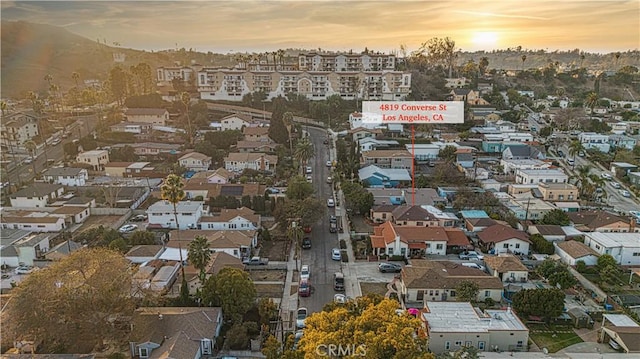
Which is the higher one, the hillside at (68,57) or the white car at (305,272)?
the hillside at (68,57)

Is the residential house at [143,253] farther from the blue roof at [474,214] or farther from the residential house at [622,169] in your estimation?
the residential house at [622,169]

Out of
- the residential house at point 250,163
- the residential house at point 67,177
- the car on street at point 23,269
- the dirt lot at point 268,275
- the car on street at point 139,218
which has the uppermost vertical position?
the residential house at point 250,163

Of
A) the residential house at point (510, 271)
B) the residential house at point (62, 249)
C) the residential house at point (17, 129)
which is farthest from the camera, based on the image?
the residential house at point (17, 129)

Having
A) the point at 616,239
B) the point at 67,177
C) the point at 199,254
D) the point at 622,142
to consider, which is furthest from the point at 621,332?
the point at 67,177

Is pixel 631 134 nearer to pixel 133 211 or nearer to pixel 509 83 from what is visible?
pixel 509 83

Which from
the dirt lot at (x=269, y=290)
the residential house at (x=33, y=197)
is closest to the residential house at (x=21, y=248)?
the residential house at (x=33, y=197)

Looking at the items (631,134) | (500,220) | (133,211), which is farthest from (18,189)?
(631,134)
